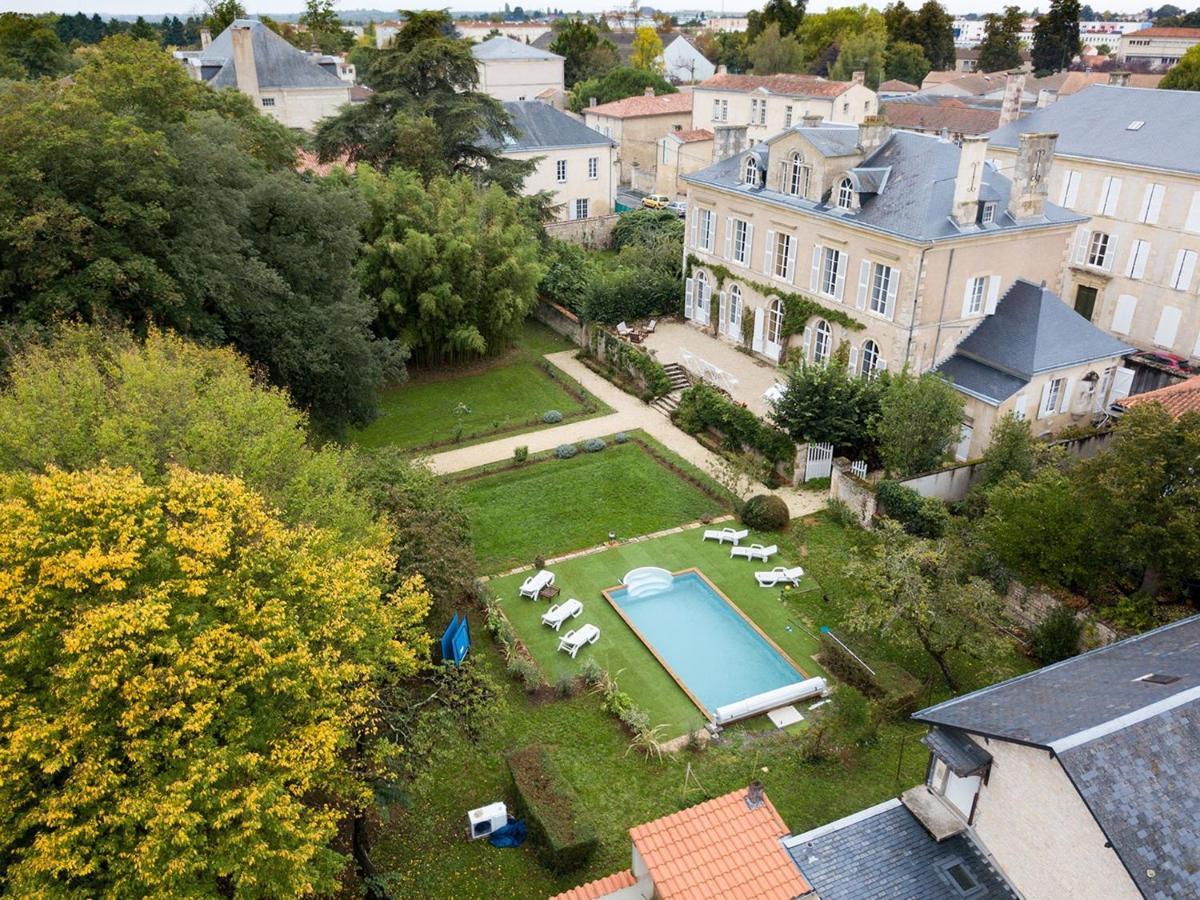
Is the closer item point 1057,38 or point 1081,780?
point 1081,780

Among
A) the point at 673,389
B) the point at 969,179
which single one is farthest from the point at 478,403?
the point at 969,179

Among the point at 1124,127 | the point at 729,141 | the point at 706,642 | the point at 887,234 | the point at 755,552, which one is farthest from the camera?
the point at 729,141

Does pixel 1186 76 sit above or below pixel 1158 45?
below

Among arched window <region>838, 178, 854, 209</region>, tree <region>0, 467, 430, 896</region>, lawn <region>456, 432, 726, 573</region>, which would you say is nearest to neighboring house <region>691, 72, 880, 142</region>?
arched window <region>838, 178, 854, 209</region>

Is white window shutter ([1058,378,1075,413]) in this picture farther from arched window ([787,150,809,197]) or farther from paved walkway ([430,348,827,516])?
arched window ([787,150,809,197])

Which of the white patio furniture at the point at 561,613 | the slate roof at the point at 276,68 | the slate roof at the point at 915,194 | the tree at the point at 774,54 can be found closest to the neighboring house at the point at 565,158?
the slate roof at the point at 276,68

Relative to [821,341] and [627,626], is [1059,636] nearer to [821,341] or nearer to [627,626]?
[627,626]
